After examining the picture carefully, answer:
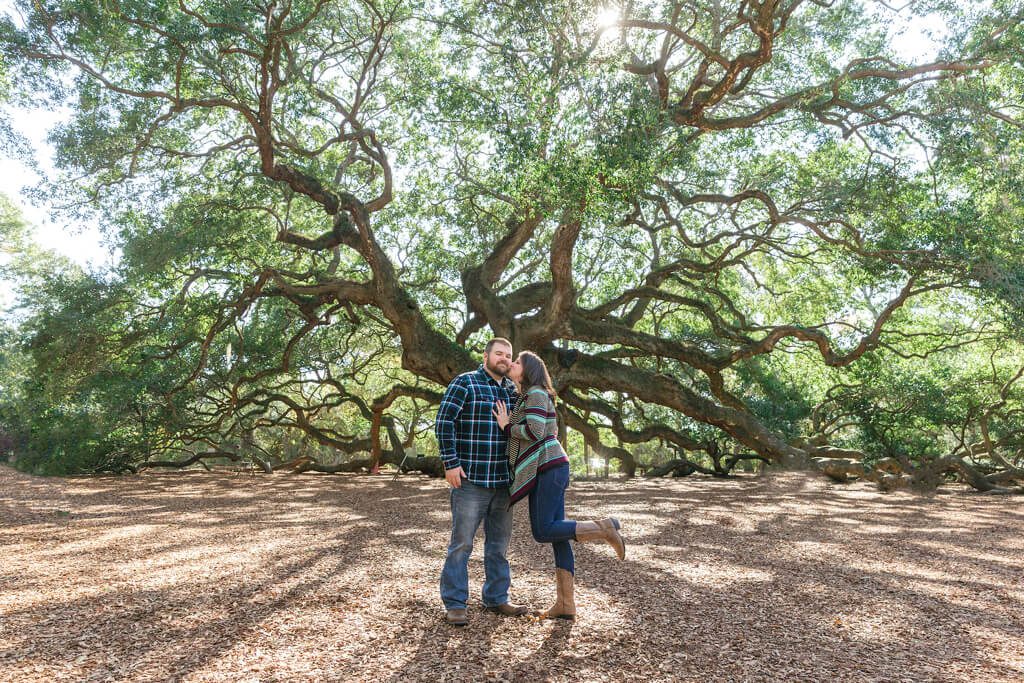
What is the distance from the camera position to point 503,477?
326 centimetres


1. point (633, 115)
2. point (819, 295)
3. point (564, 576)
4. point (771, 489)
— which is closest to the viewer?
point (564, 576)

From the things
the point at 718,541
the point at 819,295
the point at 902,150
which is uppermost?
the point at 902,150

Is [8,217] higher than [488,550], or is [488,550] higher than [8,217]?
[8,217]

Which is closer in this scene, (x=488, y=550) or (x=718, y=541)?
(x=488, y=550)

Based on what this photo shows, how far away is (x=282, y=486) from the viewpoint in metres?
10.7

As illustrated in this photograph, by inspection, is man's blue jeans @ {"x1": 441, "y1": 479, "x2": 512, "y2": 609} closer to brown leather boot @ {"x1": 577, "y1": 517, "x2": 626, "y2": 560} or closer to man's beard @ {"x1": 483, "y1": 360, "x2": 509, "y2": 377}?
brown leather boot @ {"x1": 577, "y1": 517, "x2": 626, "y2": 560}

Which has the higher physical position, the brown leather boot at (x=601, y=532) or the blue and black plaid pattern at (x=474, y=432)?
the blue and black plaid pattern at (x=474, y=432)

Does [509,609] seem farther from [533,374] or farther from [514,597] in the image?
[533,374]

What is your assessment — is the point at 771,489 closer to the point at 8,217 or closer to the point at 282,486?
the point at 282,486

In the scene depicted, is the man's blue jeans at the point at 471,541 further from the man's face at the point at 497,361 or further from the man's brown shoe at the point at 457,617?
the man's face at the point at 497,361

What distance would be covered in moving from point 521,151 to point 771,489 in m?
6.69

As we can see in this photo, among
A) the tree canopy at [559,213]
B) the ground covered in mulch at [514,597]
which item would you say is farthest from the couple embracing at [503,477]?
the tree canopy at [559,213]

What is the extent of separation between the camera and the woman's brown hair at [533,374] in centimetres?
326

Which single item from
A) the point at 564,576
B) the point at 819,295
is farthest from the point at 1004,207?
the point at 564,576
